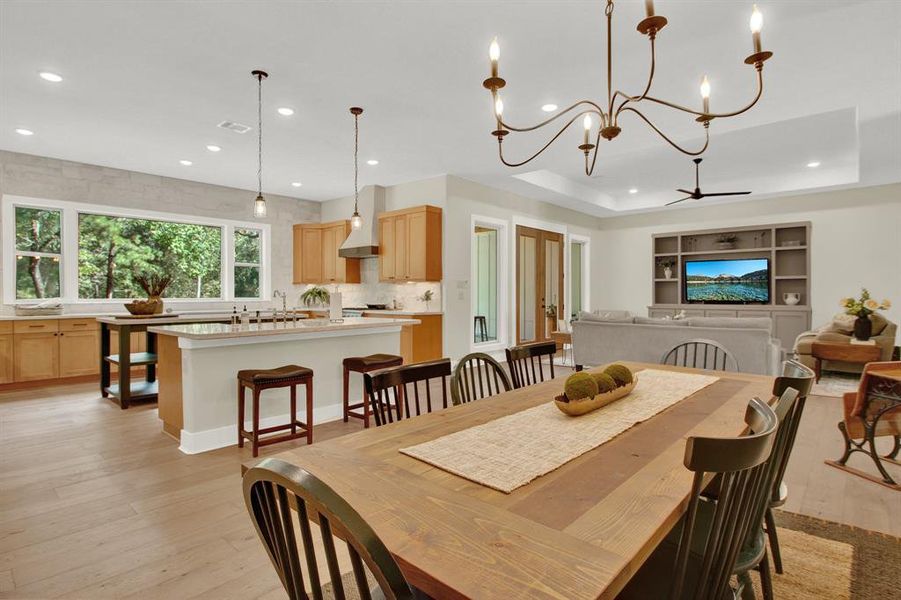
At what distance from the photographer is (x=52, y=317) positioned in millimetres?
5500

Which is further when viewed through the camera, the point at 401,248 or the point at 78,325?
the point at 401,248

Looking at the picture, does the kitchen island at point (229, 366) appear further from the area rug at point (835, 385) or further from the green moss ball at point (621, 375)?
the area rug at point (835, 385)

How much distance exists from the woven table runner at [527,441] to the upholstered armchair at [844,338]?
5.27 m

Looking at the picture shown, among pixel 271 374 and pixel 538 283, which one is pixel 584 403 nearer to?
pixel 271 374

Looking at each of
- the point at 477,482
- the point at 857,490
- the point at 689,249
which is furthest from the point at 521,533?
the point at 689,249

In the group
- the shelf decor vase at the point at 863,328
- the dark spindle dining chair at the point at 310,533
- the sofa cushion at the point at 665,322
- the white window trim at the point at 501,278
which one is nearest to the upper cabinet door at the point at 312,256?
the white window trim at the point at 501,278

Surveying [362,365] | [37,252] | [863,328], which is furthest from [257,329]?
[863,328]

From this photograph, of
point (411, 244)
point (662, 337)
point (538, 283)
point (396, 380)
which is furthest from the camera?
point (538, 283)

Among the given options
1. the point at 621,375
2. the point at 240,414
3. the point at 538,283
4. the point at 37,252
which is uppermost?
the point at 37,252

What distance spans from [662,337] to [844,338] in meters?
2.42

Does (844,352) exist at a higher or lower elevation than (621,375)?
lower

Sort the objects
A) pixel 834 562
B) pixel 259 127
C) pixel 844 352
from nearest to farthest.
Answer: pixel 834 562, pixel 259 127, pixel 844 352

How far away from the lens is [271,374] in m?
3.31

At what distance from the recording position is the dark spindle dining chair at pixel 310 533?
2.13ft
